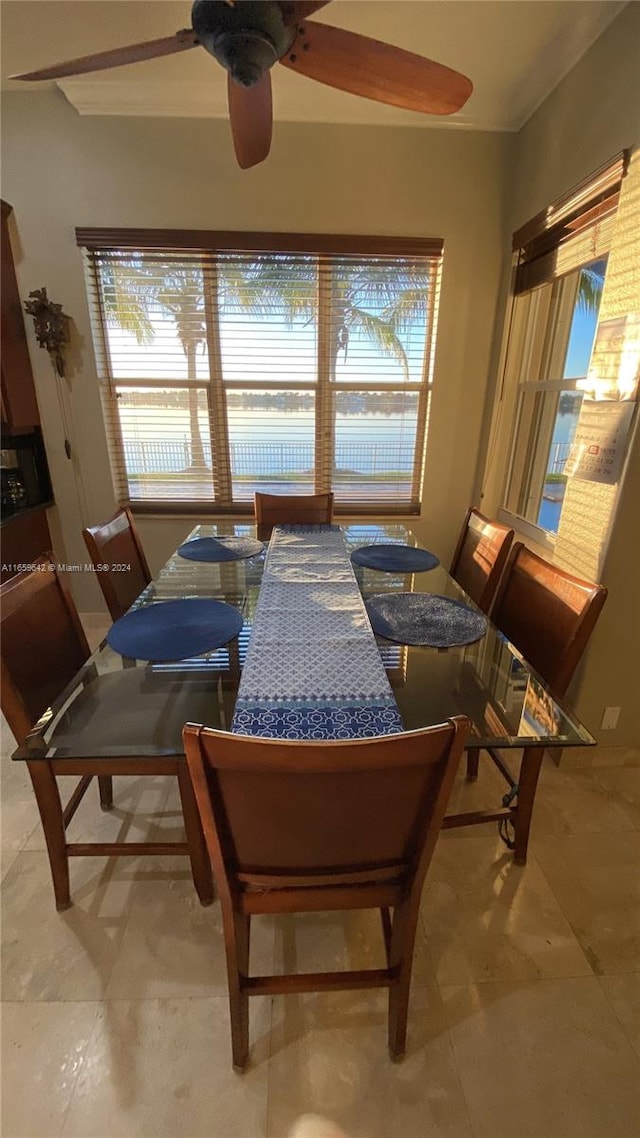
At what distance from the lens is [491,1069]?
998 millimetres

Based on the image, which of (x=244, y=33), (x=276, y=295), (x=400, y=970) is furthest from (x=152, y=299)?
(x=400, y=970)

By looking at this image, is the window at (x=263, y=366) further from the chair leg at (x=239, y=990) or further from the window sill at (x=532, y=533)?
the chair leg at (x=239, y=990)

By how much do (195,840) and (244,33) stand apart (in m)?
1.90

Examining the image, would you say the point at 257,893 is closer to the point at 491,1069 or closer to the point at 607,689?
the point at 491,1069

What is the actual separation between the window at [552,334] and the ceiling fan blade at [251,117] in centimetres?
116

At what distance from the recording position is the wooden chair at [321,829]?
26.3 inches

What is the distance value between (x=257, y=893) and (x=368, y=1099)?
53 centimetres

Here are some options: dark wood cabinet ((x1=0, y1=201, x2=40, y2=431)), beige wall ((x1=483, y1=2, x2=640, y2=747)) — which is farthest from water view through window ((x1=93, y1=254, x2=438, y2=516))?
beige wall ((x1=483, y1=2, x2=640, y2=747))

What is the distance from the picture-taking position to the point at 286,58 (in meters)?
1.17

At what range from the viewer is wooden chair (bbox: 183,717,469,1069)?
668mm

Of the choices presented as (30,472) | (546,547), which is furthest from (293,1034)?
(30,472)

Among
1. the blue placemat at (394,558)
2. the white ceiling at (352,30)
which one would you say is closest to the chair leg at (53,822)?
the blue placemat at (394,558)

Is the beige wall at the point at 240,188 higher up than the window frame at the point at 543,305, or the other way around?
the beige wall at the point at 240,188

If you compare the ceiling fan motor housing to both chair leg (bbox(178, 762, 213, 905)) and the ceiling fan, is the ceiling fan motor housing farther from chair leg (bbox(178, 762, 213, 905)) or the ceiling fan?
chair leg (bbox(178, 762, 213, 905))
